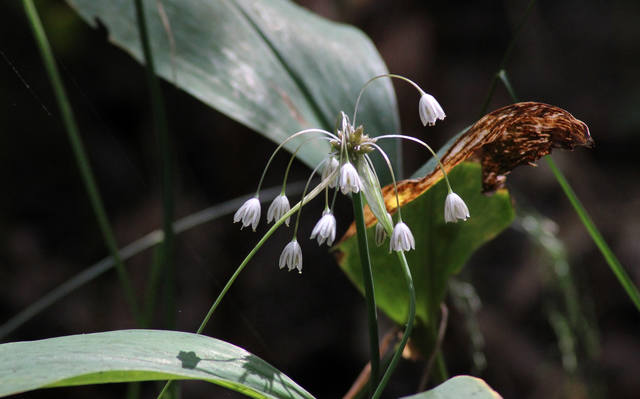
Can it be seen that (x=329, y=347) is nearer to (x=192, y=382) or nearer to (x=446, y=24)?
(x=192, y=382)

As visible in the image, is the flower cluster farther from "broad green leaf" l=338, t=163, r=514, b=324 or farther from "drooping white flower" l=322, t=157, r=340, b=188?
"broad green leaf" l=338, t=163, r=514, b=324

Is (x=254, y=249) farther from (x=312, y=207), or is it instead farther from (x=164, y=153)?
(x=312, y=207)

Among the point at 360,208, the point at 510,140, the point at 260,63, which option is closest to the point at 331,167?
the point at 360,208

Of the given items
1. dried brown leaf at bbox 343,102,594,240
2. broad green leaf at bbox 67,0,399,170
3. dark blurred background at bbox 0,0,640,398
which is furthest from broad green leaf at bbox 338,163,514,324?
dark blurred background at bbox 0,0,640,398

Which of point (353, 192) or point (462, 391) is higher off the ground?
point (353, 192)

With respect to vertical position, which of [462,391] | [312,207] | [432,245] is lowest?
[312,207]

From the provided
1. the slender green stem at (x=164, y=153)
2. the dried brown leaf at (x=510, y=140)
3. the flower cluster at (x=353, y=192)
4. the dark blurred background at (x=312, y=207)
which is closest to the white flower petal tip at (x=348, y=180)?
the flower cluster at (x=353, y=192)

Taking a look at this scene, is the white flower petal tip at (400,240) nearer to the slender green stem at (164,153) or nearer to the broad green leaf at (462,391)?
the broad green leaf at (462,391)
